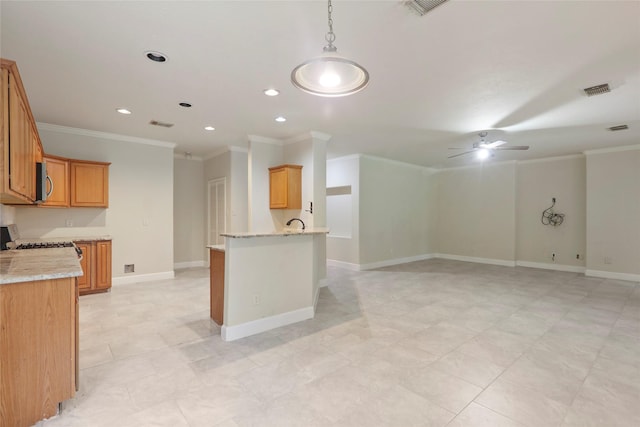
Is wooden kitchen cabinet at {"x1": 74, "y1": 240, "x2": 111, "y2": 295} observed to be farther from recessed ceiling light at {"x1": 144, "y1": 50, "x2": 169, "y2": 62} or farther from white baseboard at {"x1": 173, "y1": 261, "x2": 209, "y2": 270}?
recessed ceiling light at {"x1": 144, "y1": 50, "x2": 169, "y2": 62}

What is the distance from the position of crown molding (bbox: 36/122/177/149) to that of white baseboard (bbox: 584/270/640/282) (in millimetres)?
9208

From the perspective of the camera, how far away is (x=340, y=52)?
262 centimetres

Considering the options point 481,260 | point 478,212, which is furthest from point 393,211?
point 481,260

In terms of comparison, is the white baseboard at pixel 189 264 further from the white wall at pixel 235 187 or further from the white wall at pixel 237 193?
the white wall at pixel 237 193

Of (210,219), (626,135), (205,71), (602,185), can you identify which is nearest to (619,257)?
(602,185)

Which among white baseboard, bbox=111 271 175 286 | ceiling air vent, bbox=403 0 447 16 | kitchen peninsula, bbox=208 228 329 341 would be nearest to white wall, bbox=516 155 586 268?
kitchen peninsula, bbox=208 228 329 341

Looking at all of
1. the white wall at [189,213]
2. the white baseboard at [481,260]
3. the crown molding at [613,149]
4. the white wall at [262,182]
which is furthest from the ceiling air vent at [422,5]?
the white baseboard at [481,260]

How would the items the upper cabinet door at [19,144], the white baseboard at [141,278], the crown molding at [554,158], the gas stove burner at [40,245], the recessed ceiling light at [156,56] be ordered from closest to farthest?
the upper cabinet door at [19,144], the recessed ceiling light at [156,56], the gas stove burner at [40,245], the white baseboard at [141,278], the crown molding at [554,158]

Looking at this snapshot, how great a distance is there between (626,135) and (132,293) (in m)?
8.85

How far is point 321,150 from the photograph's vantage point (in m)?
5.36

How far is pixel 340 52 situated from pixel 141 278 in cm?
540

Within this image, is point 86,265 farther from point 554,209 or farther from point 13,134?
point 554,209

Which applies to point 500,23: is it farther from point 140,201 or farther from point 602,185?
point 602,185

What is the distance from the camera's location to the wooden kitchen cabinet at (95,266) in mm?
4750
